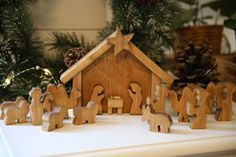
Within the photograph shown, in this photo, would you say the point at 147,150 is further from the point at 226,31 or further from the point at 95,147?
the point at 226,31

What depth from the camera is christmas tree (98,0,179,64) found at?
0.78 meters

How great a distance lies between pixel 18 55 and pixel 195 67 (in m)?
0.40

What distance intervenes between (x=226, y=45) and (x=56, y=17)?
856 mm

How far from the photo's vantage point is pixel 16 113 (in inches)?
26.0

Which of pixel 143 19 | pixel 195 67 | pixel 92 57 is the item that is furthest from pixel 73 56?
pixel 195 67

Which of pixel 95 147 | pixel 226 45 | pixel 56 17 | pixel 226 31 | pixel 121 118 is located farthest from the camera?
pixel 226 31

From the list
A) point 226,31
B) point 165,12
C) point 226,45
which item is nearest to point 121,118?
point 165,12

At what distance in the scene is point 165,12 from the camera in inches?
A: 31.2

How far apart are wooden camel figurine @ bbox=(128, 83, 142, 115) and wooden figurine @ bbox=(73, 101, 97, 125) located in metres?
0.09

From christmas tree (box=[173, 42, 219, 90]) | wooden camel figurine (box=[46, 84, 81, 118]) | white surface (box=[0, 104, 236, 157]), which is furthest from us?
christmas tree (box=[173, 42, 219, 90])

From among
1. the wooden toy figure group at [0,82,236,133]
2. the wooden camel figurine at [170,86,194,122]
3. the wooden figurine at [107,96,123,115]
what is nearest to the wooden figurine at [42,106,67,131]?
the wooden toy figure group at [0,82,236,133]

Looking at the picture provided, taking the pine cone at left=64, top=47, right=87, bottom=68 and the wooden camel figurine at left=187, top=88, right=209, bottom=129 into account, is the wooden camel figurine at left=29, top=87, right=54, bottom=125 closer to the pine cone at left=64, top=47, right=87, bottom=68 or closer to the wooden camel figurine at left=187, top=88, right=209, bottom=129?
the pine cone at left=64, top=47, right=87, bottom=68

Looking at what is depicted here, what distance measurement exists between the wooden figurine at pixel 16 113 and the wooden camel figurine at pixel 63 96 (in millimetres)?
53

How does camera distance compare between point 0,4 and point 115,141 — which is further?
point 0,4
